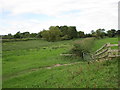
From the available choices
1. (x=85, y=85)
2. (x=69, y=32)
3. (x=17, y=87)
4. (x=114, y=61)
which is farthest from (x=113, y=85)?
(x=69, y=32)

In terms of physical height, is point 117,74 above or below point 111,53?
below

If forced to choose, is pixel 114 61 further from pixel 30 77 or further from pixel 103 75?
pixel 30 77

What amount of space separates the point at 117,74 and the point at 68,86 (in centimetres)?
251

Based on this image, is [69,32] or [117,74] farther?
[69,32]

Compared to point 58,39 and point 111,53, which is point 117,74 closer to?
point 111,53

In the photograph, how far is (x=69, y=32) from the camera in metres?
82.3

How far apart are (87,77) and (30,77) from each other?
192 inches

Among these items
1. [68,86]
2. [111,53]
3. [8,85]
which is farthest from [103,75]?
[8,85]

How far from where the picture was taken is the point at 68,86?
8.24m

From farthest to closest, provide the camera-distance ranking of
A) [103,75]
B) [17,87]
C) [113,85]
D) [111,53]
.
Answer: [111,53] → [17,87] → [103,75] → [113,85]

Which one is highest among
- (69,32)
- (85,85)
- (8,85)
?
(69,32)

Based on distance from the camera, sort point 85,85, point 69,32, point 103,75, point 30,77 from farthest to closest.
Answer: point 69,32 → point 30,77 → point 103,75 → point 85,85

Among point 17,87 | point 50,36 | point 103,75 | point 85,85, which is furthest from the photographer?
point 50,36

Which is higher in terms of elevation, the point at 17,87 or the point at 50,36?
the point at 50,36
